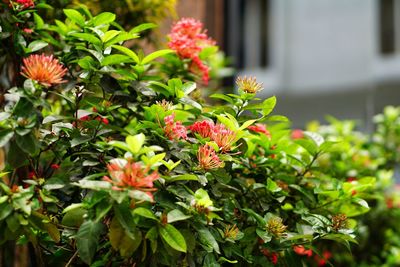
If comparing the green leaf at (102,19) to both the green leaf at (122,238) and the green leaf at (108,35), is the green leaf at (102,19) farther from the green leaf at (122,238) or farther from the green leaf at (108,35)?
the green leaf at (122,238)

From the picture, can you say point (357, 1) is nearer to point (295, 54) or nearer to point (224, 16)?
point (295, 54)

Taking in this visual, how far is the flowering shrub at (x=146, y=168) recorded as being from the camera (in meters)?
1.47

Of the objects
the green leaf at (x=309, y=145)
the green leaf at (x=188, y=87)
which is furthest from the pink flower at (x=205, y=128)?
the green leaf at (x=309, y=145)

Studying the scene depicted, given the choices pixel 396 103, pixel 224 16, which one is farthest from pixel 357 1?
pixel 224 16

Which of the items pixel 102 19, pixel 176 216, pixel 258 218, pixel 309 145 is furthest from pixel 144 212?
pixel 309 145

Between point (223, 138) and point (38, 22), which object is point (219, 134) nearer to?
point (223, 138)

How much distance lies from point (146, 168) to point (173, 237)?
0.20 meters

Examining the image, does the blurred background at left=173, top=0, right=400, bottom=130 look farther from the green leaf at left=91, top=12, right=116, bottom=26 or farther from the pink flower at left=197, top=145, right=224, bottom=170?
the pink flower at left=197, top=145, right=224, bottom=170

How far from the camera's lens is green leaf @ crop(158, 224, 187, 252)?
1470 millimetres

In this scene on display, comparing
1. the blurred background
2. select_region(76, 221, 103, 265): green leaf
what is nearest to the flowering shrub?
select_region(76, 221, 103, 265): green leaf

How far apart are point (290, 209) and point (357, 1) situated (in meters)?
8.60

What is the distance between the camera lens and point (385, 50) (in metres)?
10.7

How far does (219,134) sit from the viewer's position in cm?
166

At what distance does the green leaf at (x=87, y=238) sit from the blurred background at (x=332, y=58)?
27.4 ft
